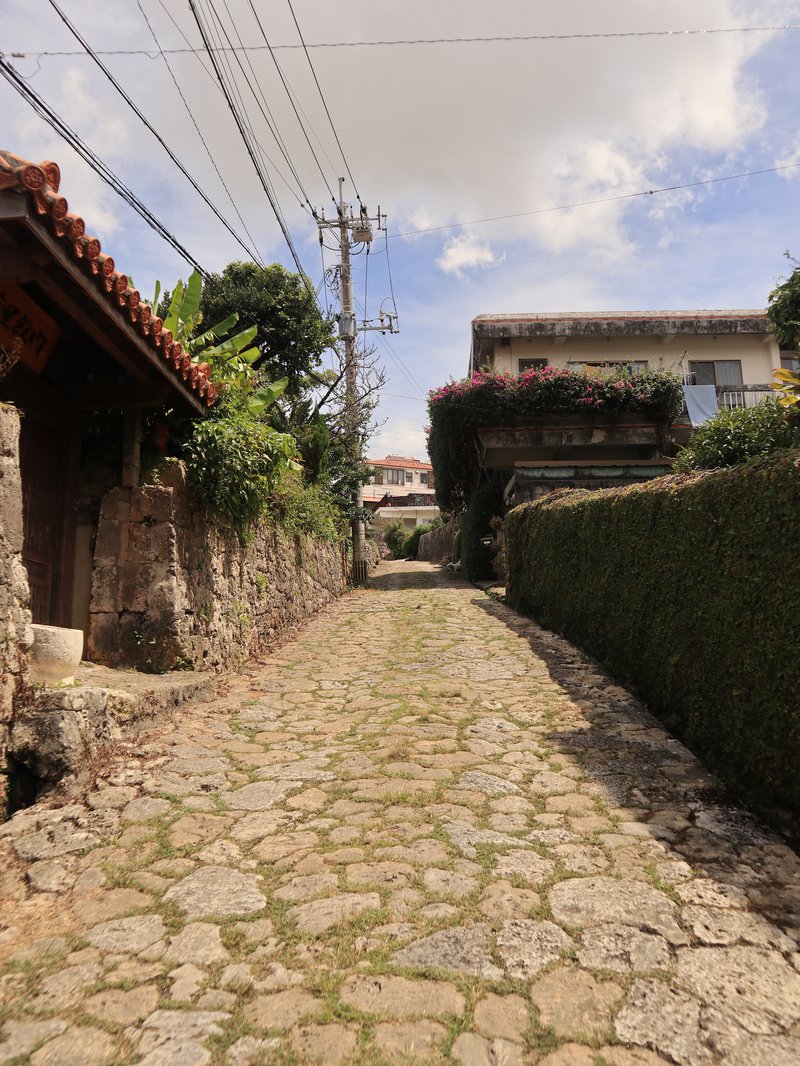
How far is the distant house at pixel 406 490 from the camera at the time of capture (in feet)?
187

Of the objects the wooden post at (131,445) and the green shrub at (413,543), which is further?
the green shrub at (413,543)

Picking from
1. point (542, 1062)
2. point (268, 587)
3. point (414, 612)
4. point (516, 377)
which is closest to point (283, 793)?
point (542, 1062)

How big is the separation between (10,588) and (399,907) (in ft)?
9.21

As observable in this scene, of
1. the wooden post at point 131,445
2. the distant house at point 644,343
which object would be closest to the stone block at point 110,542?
the wooden post at point 131,445

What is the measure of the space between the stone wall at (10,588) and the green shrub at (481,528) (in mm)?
15761

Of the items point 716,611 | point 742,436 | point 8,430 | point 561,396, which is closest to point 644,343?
point 561,396

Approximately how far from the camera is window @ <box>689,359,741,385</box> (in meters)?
21.8

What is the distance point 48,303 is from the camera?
207 inches

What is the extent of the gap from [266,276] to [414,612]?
8.16 m

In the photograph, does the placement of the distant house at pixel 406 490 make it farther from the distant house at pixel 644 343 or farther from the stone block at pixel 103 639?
the stone block at pixel 103 639

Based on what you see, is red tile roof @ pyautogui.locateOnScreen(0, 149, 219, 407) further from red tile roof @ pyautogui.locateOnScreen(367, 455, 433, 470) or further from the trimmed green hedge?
red tile roof @ pyautogui.locateOnScreen(367, 455, 433, 470)

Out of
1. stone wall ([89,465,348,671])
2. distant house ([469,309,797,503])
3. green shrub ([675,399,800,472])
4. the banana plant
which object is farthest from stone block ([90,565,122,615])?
distant house ([469,309,797,503])

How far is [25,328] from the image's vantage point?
16.6ft

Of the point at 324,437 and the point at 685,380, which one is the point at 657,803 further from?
the point at 685,380
